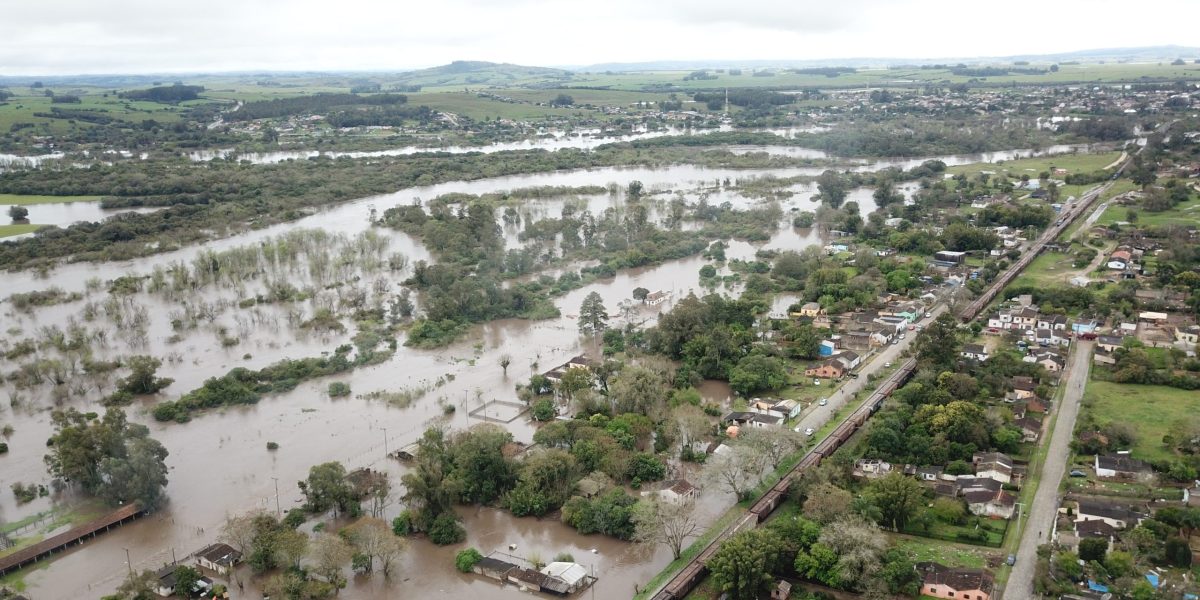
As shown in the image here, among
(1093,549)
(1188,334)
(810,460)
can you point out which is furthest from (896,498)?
(1188,334)

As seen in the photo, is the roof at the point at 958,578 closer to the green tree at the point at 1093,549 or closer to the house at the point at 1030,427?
the green tree at the point at 1093,549

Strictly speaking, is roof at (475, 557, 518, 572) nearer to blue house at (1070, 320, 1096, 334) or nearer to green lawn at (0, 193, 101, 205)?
blue house at (1070, 320, 1096, 334)

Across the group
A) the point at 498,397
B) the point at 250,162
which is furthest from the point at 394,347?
the point at 250,162

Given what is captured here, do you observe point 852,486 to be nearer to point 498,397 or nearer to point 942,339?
point 942,339

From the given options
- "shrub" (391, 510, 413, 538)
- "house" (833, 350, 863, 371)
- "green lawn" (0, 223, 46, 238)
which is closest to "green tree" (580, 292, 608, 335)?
"house" (833, 350, 863, 371)

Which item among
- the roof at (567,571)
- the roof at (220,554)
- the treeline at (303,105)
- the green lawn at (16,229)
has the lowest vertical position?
the roof at (567,571)

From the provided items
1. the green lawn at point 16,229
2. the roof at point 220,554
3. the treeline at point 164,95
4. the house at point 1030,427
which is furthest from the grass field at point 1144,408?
the treeline at point 164,95

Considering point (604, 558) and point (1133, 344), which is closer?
point (604, 558)
